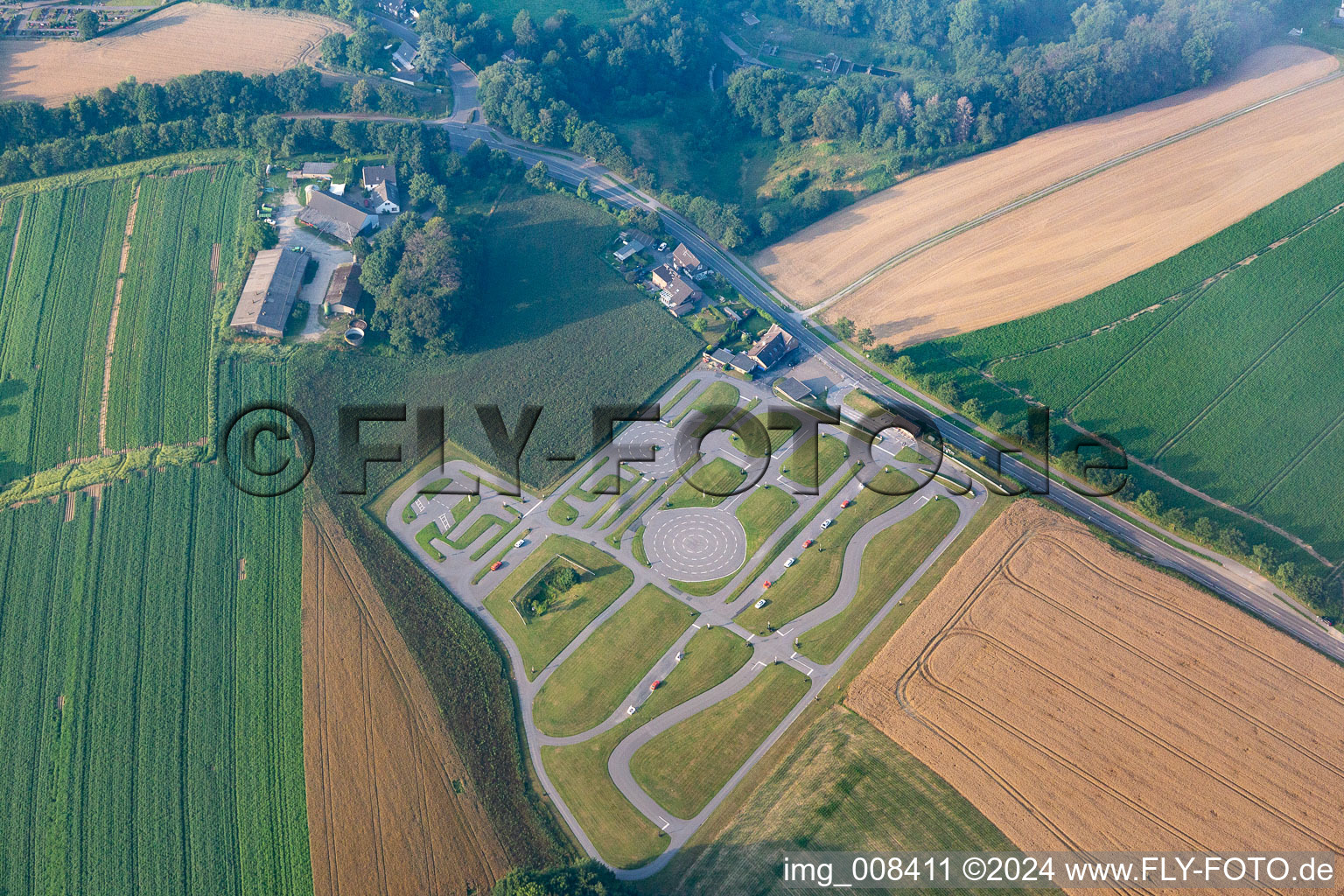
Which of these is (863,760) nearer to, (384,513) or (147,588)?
(384,513)

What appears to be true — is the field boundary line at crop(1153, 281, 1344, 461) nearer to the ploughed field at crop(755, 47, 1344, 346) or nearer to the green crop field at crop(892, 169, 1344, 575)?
the green crop field at crop(892, 169, 1344, 575)

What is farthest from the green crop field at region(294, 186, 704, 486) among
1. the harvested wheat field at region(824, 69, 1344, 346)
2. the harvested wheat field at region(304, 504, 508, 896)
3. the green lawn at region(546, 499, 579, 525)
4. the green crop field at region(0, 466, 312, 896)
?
the harvested wheat field at region(824, 69, 1344, 346)

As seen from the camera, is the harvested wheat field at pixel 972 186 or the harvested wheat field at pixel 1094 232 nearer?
the harvested wheat field at pixel 1094 232

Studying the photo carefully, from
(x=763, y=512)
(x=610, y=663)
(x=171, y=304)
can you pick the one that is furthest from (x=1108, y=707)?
(x=171, y=304)

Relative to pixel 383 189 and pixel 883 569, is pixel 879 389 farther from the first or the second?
pixel 383 189

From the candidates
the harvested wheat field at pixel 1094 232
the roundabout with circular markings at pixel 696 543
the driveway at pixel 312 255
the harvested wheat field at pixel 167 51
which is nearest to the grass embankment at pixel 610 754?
the roundabout with circular markings at pixel 696 543

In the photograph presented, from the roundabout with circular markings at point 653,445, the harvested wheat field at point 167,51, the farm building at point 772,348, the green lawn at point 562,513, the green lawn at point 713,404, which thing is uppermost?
the harvested wheat field at point 167,51

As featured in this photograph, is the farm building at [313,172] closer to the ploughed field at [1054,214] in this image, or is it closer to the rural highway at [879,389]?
the rural highway at [879,389]
